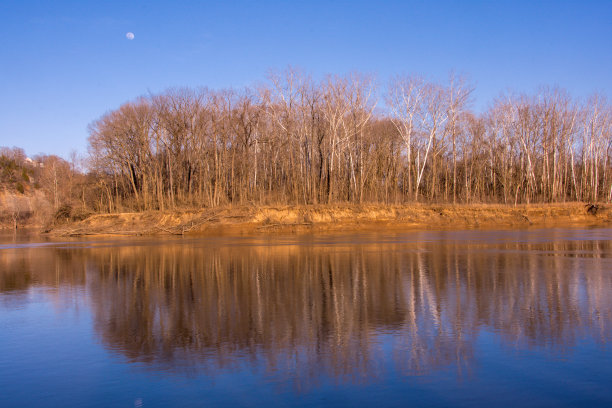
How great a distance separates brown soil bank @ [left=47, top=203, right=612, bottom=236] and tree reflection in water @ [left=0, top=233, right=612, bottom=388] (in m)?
19.6

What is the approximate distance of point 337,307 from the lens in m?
12.1

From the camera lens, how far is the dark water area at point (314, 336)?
6988mm

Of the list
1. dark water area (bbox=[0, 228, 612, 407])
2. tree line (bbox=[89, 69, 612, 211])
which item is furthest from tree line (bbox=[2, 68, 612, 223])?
dark water area (bbox=[0, 228, 612, 407])

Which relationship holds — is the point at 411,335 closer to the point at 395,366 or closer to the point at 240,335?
the point at 395,366

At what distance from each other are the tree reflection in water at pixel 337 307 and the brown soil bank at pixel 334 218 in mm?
19616

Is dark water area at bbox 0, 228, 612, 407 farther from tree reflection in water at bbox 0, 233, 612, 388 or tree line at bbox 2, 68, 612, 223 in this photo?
tree line at bbox 2, 68, 612, 223

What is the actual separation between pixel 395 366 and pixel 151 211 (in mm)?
43831

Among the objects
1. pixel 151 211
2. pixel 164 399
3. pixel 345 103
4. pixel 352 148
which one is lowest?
pixel 164 399

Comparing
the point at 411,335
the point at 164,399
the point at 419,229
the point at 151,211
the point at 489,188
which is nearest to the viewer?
the point at 164,399

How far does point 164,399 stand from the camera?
6.81 meters

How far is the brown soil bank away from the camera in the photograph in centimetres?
4306

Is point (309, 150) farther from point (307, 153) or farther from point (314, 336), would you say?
point (314, 336)

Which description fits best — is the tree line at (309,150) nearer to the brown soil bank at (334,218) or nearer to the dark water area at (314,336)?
the brown soil bank at (334,218)

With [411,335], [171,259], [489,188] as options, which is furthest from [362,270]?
[489,188]
